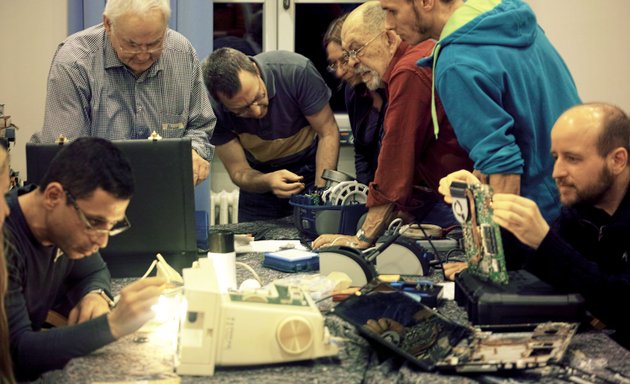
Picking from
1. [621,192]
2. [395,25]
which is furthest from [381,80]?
[621,192]

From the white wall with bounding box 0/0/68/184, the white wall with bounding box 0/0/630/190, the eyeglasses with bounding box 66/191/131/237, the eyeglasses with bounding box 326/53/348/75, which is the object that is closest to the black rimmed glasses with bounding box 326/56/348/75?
the eyeglasses with bounding box 326/53/348/75

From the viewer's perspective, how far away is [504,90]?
2145 millimetres

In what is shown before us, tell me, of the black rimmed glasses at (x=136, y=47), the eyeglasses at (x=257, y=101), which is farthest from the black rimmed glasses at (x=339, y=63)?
the black rimmed glasses at (x=136, y=47)

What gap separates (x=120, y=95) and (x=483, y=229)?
1.56m

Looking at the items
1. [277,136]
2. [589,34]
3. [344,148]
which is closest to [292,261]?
[277,136]

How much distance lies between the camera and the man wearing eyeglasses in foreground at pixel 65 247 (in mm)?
1616

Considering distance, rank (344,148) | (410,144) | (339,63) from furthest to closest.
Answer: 1. (344,148)
2. (339,63)
3. (410,144)

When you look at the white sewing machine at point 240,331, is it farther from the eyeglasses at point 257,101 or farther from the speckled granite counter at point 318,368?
the eyeglasses at point 257,101

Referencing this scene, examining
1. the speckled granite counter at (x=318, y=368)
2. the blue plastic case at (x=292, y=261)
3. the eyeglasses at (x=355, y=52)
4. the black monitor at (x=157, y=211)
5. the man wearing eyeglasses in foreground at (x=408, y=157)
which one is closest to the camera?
the speckled granite counter at (x=318, y=368)

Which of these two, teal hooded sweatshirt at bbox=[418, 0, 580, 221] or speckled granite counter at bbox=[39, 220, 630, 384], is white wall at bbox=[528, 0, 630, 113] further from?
speckled granite counter at bbox=[39, 220, 630, 384]

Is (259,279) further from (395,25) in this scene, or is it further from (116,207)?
(395,25)

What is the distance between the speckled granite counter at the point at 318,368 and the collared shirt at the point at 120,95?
1.26 m

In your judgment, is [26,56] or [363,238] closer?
[363,238]

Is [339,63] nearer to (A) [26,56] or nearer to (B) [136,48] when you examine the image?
(B) [136,48]
